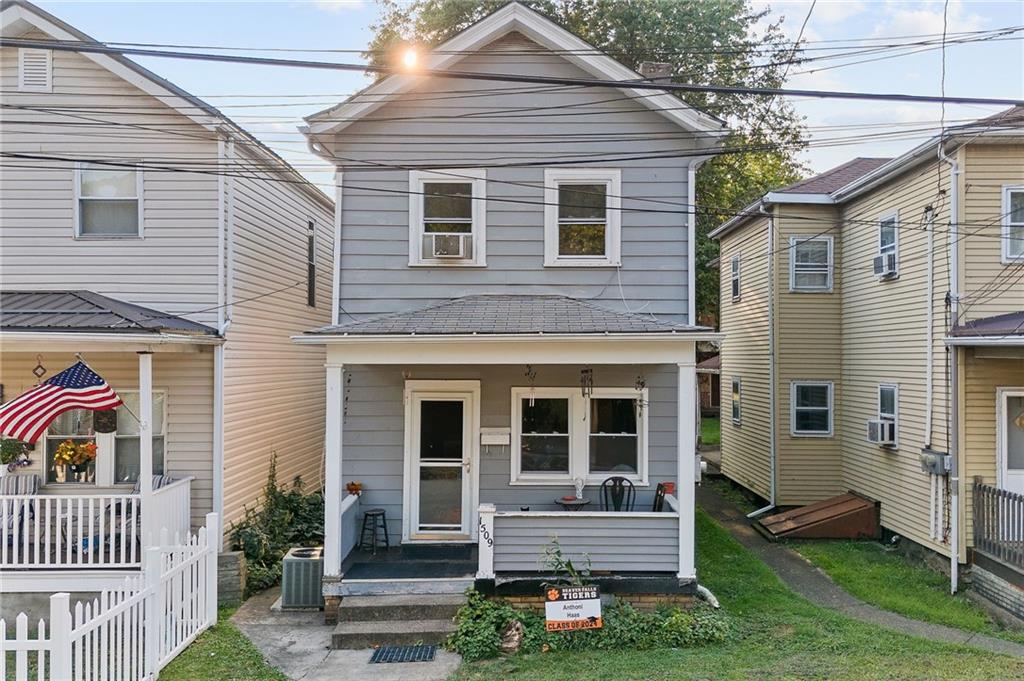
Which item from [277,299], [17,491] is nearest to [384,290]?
[277,299]

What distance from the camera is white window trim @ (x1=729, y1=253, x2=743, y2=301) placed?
16462 millimetres

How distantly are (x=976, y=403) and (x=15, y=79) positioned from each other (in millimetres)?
14435

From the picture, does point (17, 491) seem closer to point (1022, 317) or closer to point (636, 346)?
point (636, 346)

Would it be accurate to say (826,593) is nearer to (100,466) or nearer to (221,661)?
(221,661)

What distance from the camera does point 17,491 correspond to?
9133 mm

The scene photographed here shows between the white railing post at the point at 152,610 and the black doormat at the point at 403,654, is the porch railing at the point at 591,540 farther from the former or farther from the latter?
the white railing post at the point at 152,610

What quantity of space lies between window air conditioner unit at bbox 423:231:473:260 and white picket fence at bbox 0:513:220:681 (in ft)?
14.5

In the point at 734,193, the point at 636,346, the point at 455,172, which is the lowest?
the point at 636,346

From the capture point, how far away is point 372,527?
9.20 m

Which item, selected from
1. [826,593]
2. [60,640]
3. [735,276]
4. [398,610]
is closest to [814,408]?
[735,276]

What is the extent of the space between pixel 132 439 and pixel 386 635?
16.0ft

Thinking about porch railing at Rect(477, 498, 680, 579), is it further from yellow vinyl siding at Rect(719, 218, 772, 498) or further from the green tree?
the green tree

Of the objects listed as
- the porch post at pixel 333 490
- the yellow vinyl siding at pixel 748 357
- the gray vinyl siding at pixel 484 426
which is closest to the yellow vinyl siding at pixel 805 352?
the yellow vinyl siding at pixel 748 357

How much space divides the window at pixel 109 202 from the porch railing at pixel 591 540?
21.5 ft
